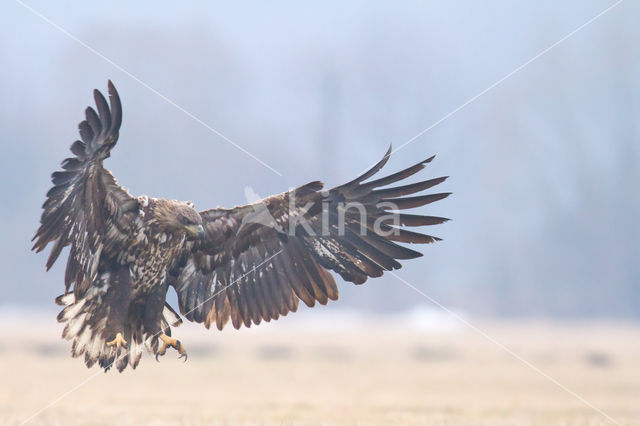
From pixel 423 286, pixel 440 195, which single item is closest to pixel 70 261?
pixel 440 195

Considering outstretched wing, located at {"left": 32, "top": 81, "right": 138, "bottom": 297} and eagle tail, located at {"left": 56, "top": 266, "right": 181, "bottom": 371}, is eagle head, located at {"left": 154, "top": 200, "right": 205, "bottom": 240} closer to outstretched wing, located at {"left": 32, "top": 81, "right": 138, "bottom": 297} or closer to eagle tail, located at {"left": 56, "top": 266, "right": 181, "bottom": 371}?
outstretched wing, located at {"left": 32, "top": 81, "right": 138, "bottom": 297}

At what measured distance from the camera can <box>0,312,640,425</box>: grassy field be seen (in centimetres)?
1205

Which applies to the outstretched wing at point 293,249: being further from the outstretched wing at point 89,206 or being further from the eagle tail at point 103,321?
the outstretched wing at point 89,206

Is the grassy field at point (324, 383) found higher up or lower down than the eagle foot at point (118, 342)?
higher up

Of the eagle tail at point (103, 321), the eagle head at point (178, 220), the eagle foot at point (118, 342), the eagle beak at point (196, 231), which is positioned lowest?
the eagle foot at point (118, 342)

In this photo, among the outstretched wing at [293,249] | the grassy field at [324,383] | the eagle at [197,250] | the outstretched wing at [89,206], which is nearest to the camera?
the outstretched wing at [89,206]

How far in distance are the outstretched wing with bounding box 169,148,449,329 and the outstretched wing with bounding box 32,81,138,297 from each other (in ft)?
2.72

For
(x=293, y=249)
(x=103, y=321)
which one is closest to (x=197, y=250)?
(x=293, y=249)

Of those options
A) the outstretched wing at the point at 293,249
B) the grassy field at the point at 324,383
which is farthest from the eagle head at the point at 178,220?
the grassy field at the point at 324,383

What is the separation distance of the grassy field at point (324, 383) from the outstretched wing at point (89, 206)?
8.56ft

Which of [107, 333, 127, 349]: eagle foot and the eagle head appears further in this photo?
the eagle head

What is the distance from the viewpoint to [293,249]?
29.3 ft

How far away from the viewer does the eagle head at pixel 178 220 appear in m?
8.26

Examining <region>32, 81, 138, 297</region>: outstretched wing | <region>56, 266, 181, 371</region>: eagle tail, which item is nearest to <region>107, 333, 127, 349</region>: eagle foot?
<region>56, 266, 181, 371</region>: eagle tail
